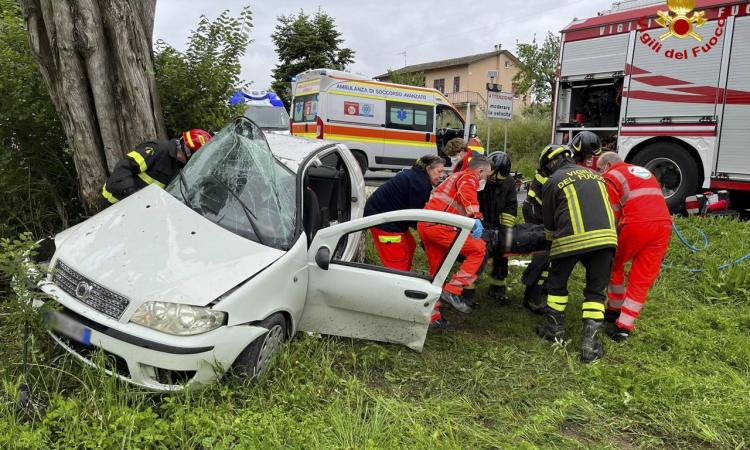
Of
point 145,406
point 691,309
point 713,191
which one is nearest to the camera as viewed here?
point 145,406

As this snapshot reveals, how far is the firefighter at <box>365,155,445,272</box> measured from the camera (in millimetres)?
4363

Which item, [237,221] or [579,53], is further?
[579,53]

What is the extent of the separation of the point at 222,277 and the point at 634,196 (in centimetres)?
330

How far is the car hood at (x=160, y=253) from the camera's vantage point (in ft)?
8.52

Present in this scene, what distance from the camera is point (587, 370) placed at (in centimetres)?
342

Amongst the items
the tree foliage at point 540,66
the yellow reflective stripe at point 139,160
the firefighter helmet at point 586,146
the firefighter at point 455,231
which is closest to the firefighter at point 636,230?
the firefighter helmet at point 586,146

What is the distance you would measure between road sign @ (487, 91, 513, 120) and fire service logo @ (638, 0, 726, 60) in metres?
2.87

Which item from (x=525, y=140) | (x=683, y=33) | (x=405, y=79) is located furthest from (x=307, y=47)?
(x=683, y=33)

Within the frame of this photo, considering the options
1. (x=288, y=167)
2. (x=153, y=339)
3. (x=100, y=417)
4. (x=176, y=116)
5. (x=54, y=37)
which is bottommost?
(x=100, y=417)

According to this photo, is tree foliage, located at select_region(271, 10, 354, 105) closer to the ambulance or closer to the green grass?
the ambulance

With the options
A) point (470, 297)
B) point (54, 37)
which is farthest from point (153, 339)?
point (54, 37)

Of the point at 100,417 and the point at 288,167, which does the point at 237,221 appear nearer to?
the point at 288,167

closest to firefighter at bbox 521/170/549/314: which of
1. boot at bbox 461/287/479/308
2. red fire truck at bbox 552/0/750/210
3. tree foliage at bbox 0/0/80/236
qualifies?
boot at bbox 461/287/479/308

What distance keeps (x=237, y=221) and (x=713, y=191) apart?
771cm
